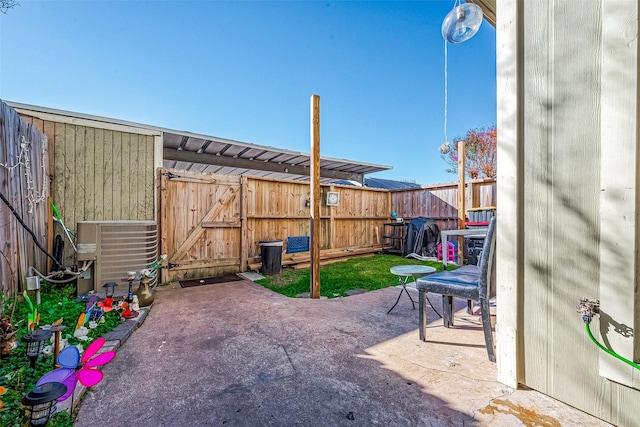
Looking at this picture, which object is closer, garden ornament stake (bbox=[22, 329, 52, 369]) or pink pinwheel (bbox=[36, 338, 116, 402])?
pink pinwheel (bbox=[36, 338, 116, 402])

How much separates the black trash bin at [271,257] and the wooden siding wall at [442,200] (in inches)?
175

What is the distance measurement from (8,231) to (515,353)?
4380 millimetres

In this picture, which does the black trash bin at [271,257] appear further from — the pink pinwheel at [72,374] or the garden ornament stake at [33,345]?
the pink pinwheel at [72,374]

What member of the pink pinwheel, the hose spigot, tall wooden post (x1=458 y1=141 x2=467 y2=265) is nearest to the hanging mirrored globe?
the hose spigot

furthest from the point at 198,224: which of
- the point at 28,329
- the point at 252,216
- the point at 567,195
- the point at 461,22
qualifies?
the point at 567,195

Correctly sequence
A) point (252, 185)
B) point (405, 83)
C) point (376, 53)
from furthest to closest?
point (405, 83), point (376, 53), point (252, 185)

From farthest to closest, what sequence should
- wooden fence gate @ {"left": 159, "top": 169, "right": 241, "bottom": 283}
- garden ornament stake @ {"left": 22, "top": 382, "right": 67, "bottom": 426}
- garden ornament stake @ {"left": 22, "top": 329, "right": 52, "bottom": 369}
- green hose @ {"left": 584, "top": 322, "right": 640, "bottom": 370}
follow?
wooden fence gate @ {"left": 159, "top": 169, "right": 241, "bottom": 283}
garden ornament stake @ {"left": 22, "top": 329, "right": 52, "bottom": 369}
green hose @ {"left": 584, "top": 322, "right": 640, "bottom": 370}
garden ornament stake @ {"left": 22, "top": 382, "right": 67, "bottom": 426}

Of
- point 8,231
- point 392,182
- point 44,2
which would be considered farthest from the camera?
point 392,182

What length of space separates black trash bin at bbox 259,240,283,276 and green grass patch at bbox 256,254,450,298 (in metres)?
0.17

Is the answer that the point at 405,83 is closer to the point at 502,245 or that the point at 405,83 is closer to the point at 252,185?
the point at 252,185

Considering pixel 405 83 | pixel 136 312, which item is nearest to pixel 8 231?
pixel 136 312

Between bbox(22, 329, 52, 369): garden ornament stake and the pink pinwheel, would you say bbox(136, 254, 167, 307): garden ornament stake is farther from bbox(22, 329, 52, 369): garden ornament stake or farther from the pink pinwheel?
the pink pinwheel

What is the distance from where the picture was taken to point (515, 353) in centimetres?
157

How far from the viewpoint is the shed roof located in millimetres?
3849
